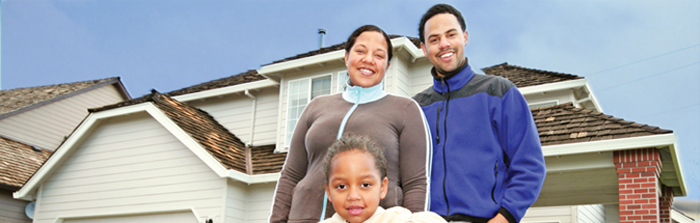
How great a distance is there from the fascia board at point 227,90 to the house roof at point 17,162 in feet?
14.1

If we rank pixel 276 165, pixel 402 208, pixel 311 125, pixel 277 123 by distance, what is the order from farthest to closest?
pixel 277 123, pixel 276 165, pixel 311 125, pixel 402 208

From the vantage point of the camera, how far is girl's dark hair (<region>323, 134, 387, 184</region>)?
2494mm

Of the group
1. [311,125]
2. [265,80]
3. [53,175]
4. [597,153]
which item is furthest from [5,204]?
[311,125]

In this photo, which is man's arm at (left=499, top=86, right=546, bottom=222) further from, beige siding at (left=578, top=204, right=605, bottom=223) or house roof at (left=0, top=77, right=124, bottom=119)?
house roof at (left=0, top=77, right=124, bottom=119)

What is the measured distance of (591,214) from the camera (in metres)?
13.5

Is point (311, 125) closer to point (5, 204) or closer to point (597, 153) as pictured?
point (597, 153)

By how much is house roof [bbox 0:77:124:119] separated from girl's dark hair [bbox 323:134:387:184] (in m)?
16.9

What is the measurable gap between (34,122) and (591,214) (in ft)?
49.1

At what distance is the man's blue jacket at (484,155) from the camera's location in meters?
2.67

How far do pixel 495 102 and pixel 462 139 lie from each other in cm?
23

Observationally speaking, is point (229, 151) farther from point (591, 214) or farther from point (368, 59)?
point (368, 59)

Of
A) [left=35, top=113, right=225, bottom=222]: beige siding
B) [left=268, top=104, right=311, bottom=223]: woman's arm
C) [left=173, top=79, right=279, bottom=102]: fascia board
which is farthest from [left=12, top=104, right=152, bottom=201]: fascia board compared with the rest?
[left=268, top=104, right=311, bottom=223]: woman's arm

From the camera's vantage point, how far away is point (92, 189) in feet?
41.2

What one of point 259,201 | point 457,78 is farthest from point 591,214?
point 457,78
